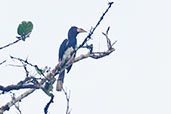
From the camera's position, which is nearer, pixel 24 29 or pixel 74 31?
pixel 24 29

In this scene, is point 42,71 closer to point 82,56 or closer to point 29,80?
point 29,80

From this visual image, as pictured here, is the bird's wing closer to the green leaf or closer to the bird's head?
the bird's head

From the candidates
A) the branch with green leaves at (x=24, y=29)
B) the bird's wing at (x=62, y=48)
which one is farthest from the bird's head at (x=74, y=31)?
the branch with green leaves at (x=24, y=29)

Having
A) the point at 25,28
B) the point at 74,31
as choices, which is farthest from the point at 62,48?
the point at 25,28

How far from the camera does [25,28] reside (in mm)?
2904

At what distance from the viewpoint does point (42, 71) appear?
3.32 meters

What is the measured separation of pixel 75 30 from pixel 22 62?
5084 mm

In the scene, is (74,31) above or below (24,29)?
above

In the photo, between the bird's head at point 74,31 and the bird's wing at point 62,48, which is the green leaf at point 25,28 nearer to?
the bird's wing at point 62,48

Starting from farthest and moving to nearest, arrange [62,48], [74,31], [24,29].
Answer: [74,31]
[62,48]
[24,29]

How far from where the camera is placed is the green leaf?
2.87m

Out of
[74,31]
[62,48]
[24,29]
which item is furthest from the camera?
[74,31]

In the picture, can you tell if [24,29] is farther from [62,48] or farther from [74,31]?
[74,31]

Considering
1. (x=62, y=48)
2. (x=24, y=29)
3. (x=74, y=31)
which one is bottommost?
(x=24, y=29)
